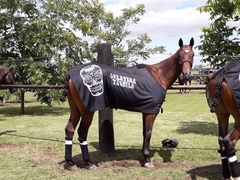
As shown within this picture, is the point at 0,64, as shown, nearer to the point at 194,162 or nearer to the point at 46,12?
the point at 46,12

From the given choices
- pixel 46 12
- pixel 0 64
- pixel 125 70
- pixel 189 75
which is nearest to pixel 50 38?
pixel 46 12

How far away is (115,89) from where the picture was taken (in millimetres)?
4820

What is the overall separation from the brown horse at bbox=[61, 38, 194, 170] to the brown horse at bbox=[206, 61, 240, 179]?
78 centimetres

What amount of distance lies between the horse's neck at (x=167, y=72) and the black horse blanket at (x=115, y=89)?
6.4 inches

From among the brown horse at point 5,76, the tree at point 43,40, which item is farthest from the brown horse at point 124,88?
the tree at point 43,40

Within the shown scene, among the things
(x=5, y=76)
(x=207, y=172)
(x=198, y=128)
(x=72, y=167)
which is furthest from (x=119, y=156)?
(x=5, y=76)

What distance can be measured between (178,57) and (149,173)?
1914 mm

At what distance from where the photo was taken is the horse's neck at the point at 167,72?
5105 mm

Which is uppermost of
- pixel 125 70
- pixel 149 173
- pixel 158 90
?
pixel 125 70

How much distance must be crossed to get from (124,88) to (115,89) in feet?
0.48

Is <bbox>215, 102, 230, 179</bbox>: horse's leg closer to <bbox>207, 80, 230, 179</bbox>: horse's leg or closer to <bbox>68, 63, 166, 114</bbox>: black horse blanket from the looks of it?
<bbox>207, 80, 230, 179</bbox>: horse's leg

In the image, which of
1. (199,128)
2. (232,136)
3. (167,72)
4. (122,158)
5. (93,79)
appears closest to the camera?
(232,136)

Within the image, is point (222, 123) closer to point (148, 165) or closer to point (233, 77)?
point (233, 77)

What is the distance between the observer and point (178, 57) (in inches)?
193
